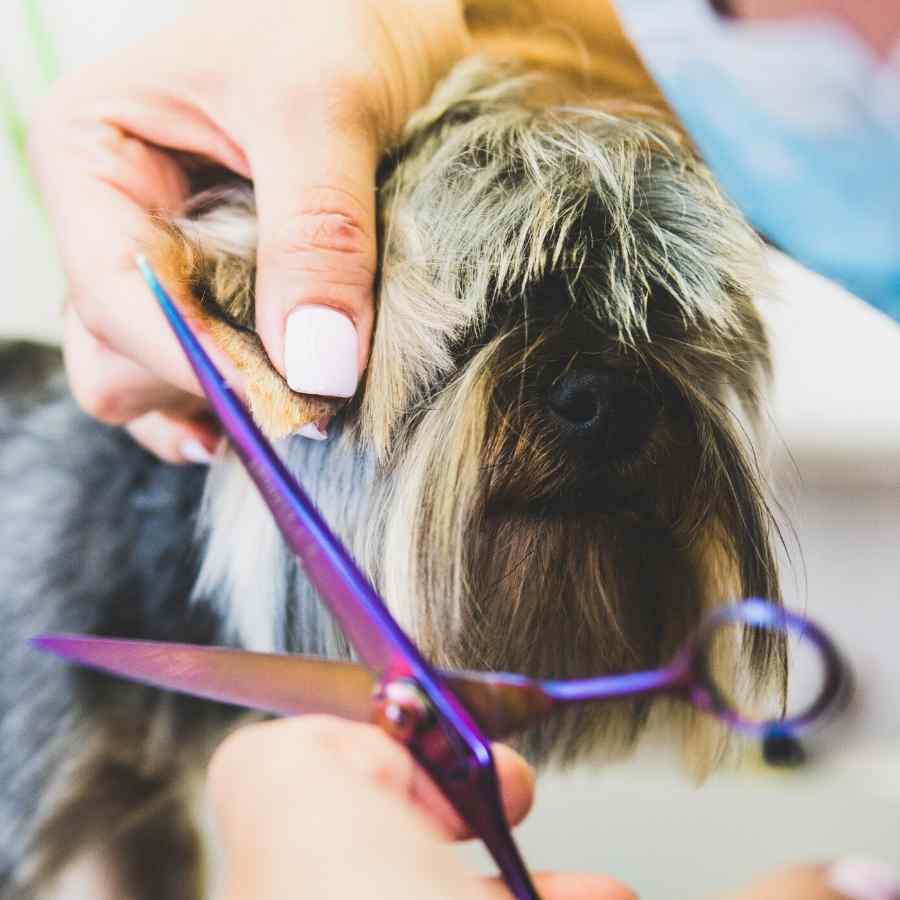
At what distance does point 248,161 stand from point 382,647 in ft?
1.03

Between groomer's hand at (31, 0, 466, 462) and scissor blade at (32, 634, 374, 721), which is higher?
groomer's hand at (31, 0, 466, 462)

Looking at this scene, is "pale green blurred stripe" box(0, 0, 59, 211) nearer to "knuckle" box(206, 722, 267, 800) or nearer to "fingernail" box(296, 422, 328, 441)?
"fingernail" box(296, 422, 328, 441)

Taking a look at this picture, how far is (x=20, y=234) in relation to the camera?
2.43 feet

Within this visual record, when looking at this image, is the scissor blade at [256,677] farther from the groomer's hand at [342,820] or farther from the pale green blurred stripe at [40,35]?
the pale green blurred stripe at [40,35]

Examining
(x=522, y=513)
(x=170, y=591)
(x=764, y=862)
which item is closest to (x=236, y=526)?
(x=170, y=591)

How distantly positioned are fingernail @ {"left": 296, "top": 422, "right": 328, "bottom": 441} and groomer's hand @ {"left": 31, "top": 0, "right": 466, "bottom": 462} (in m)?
0.02

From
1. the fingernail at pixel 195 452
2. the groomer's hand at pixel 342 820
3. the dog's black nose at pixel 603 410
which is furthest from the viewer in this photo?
the fingernail at pixel 195 452

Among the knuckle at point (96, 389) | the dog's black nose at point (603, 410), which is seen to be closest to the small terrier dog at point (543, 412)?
Result: the dog's black nose at point (603, 410)

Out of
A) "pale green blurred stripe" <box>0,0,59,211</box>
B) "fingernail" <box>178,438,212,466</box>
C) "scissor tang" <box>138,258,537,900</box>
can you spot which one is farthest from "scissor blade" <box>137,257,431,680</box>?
"pale green blurred stripe" <box>0,0,59,211</box>

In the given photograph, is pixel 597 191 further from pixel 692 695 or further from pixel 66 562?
pixel 66 562

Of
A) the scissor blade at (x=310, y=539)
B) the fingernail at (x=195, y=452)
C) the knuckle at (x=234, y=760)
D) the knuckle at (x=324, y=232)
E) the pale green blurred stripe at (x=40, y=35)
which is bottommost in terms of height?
the fingernail at (x=195, y=452)

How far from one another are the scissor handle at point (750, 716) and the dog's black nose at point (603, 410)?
10 centimetres

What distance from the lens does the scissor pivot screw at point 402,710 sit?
1.30 ft

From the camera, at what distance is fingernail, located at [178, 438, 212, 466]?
0.61 meters
